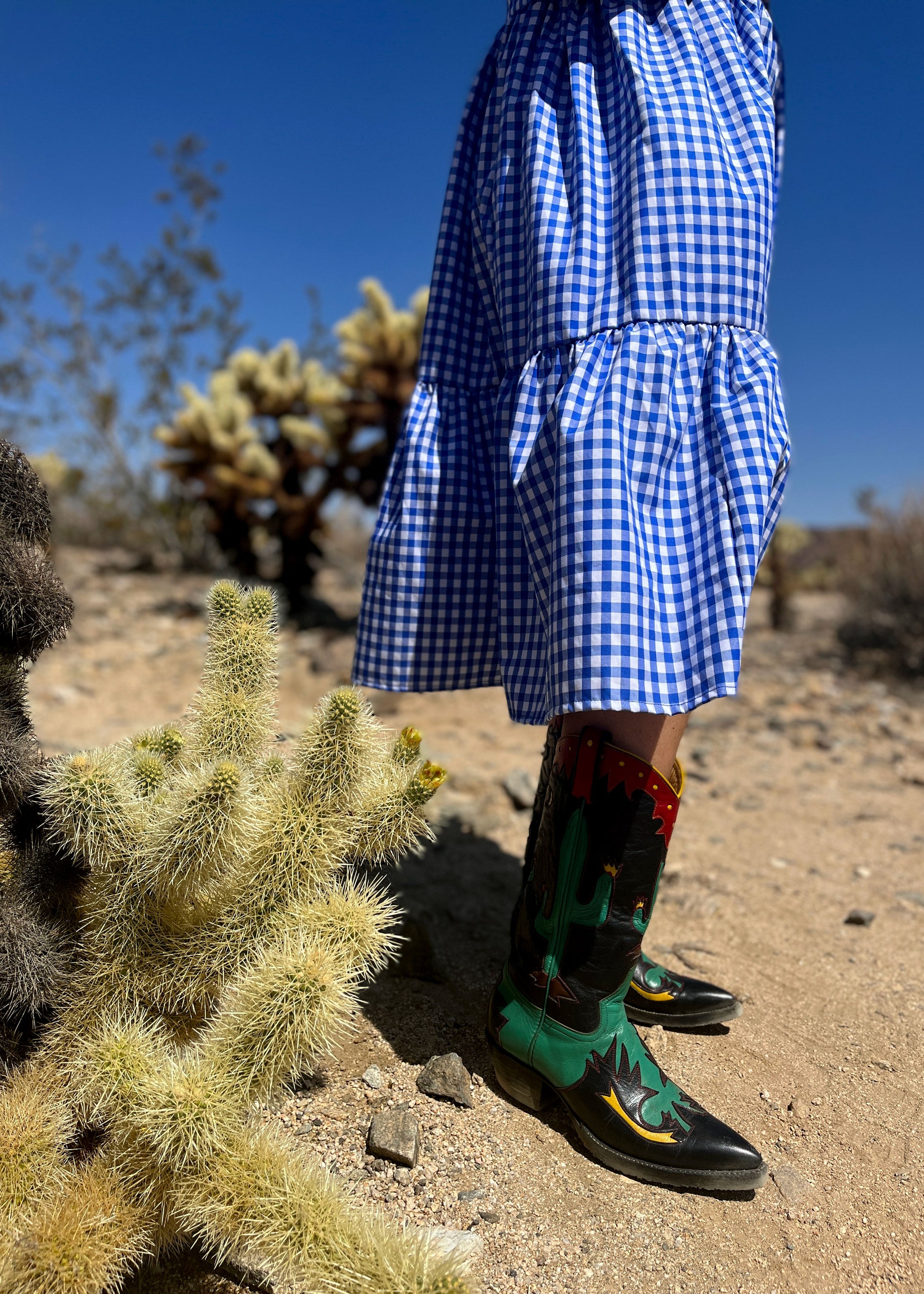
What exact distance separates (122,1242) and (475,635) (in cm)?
100

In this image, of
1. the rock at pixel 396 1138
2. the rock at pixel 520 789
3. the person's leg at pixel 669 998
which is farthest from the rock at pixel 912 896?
the rock at pixel 396 1138

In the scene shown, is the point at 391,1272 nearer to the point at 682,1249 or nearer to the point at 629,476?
the point at 682,1249

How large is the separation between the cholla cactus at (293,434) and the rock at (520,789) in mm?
2791

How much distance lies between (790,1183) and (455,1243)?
509 millimetres

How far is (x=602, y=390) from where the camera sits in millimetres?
1202

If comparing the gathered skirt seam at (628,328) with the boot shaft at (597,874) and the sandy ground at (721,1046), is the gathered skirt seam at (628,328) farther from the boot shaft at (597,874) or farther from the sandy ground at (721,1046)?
the sandy ground at (721,1046)

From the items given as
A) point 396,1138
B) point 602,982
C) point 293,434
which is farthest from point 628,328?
point 293,434

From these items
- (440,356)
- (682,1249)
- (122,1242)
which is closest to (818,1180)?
(682,1249)

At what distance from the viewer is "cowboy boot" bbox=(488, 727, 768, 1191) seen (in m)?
1.21

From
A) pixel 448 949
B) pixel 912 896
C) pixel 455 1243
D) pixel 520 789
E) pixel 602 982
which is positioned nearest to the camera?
pixel 455 1243

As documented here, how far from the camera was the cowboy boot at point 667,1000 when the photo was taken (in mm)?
1550

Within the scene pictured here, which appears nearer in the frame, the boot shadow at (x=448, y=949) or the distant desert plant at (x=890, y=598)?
the boot shadow at (x=448, y=949)

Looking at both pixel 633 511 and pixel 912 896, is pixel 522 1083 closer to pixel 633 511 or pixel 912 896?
Answer: pixel 633 511

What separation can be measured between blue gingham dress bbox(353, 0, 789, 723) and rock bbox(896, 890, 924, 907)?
136 cm
